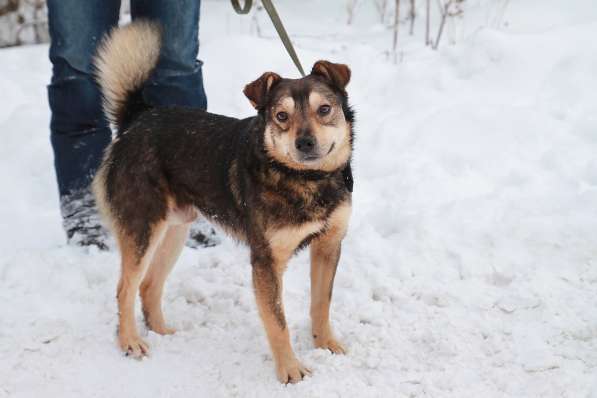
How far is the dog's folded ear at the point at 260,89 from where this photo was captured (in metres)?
2.85

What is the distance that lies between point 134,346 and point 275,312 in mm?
699

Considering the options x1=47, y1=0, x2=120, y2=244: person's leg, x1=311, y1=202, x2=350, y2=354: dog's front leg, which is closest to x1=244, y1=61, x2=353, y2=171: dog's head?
x1=311, y1=202, x2=350, y2=354: dog's front leg

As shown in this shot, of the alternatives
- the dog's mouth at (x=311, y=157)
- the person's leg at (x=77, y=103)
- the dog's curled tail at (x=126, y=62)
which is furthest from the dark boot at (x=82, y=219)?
the dog's mouth at (x=311, y=157)

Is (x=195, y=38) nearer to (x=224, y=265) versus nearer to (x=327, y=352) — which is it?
(x=224, y=265)

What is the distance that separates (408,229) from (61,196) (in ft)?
6.27

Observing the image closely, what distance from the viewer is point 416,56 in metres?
6.13

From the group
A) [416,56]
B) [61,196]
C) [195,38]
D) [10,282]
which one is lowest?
[10,282]

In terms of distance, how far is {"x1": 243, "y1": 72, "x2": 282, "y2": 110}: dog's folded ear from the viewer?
285 cm

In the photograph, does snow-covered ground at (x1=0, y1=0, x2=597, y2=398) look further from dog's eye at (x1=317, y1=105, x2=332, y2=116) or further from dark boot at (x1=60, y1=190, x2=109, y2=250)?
dog's eye at (x1=317, y1=105, x2=332, y2=116)

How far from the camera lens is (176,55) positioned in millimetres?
3727

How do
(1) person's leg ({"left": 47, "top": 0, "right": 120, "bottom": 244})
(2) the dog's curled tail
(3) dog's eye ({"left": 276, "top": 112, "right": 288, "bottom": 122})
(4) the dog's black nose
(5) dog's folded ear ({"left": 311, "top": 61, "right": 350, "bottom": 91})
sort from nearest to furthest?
1. (4) the dog's black nose
2. (3) dog's eye ({"left": 276, "top": 112, "right": 288, "bottom": 122})
3. (5) dog's folded ear ({"left": 311, "top": 61, "right": 350, "bottom": 91})
4. (2) the dog's curled tail
5. (1) person's leg ({"left": 47, "top": 0, "right": 120, "bottom": 244})

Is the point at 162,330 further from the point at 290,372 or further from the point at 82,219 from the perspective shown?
the point at 82,219

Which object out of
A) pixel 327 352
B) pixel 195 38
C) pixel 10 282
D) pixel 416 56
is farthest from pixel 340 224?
pixel 416 56

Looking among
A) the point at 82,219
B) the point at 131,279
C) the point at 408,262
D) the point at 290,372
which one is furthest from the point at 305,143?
the point at 82,219
